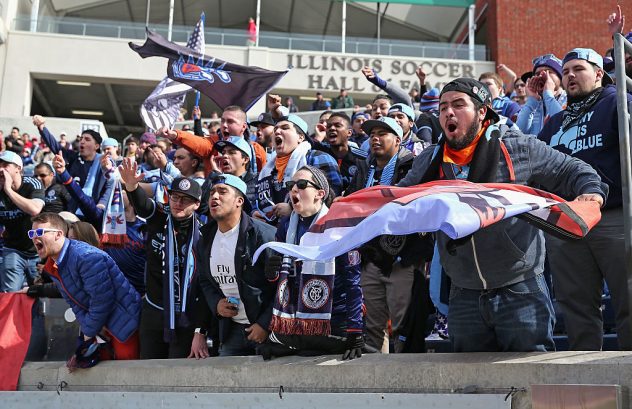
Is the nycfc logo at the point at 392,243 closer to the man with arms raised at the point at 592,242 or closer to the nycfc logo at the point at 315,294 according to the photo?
the nycfc logo at the point at 315,294

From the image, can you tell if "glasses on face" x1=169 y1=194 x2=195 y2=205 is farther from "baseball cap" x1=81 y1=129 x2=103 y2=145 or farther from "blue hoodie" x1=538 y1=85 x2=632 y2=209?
"baseball cap" x1=81 y1=129 x2=103 y2=145

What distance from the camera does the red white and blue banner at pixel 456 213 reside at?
360 centimetres

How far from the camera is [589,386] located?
363cm

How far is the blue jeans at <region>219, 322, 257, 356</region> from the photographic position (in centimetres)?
552

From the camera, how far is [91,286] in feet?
19.2

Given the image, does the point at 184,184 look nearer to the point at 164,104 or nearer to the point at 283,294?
A: the point at 283,294

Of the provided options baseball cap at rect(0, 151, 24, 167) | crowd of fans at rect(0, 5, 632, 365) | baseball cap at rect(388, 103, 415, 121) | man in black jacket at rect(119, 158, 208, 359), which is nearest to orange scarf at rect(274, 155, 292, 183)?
crowd of fans at rect(0, 5, 632, 365)

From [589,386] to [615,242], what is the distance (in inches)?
45.0

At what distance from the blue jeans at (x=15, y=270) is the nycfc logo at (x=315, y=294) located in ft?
14.2

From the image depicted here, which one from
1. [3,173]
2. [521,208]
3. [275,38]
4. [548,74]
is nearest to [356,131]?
[548,74]

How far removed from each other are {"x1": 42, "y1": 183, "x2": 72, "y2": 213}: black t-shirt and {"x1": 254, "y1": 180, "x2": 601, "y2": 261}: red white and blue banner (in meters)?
5.53

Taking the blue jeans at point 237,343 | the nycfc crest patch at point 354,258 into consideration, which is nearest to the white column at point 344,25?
the blue jeans at point 237,343

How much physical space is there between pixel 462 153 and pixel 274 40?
25.1 meters

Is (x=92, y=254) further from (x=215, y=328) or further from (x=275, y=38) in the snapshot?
(x=275, y=38)
